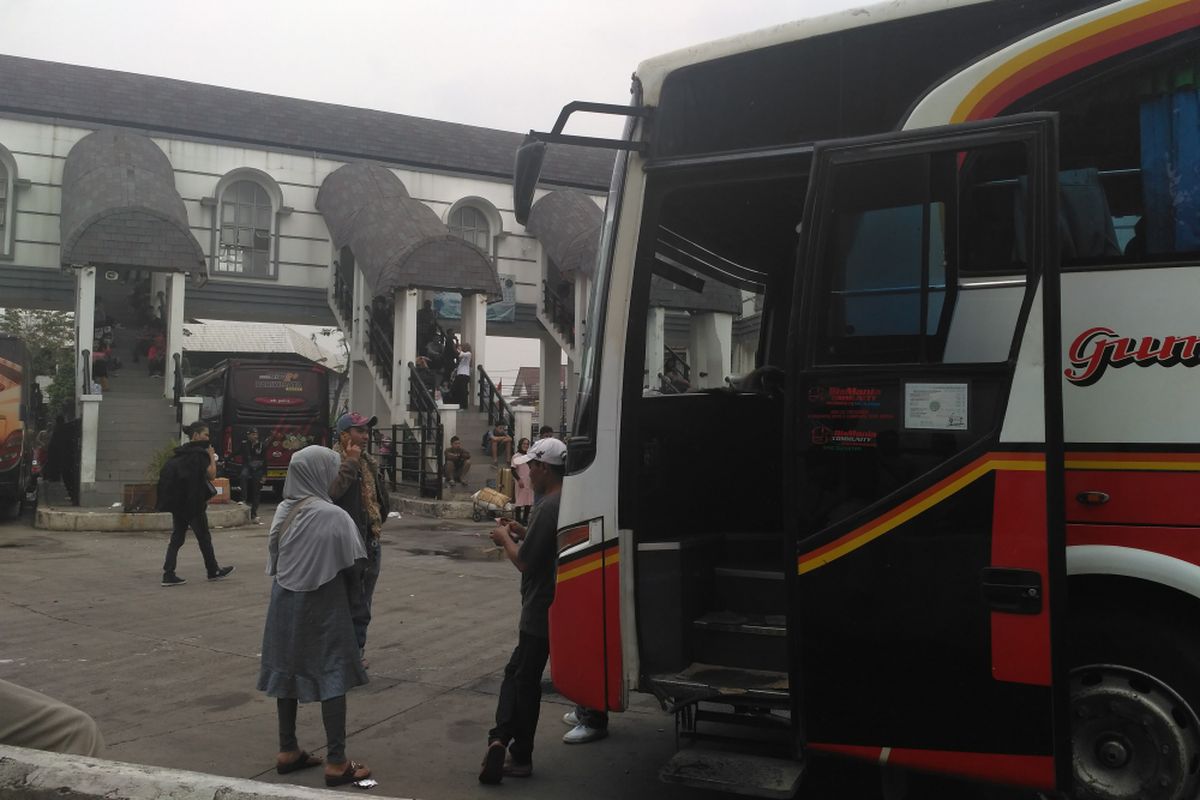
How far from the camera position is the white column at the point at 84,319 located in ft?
66.8

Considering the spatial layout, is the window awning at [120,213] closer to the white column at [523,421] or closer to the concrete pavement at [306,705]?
the white column at [523,421]

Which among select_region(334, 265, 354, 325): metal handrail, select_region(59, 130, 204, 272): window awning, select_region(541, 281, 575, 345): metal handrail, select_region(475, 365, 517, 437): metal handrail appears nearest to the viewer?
select_region(59, 130, 204, 272): window awning

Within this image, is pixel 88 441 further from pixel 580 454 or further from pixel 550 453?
pixel 580 454

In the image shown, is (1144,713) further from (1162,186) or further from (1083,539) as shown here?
(1162,186)

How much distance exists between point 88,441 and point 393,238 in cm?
695

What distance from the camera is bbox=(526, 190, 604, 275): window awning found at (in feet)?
78.3

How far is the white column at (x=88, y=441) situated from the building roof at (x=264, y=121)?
723cm

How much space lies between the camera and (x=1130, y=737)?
156 inches

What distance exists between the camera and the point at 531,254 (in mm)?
27266

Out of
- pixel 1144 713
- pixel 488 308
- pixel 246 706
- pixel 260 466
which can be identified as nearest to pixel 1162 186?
pixel 1144 713

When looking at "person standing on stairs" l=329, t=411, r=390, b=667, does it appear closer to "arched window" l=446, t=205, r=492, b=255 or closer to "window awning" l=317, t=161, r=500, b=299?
"window awning" l=317, t=161, r=500, b=299

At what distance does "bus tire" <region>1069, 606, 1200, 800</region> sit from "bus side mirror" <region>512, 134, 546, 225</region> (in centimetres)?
285

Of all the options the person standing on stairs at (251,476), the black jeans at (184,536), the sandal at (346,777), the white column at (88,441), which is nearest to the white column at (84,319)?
the white column at (88,441)

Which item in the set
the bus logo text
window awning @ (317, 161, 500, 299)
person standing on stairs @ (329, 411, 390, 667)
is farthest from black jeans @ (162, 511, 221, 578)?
window awning @ (317, 161, 500, 299)
